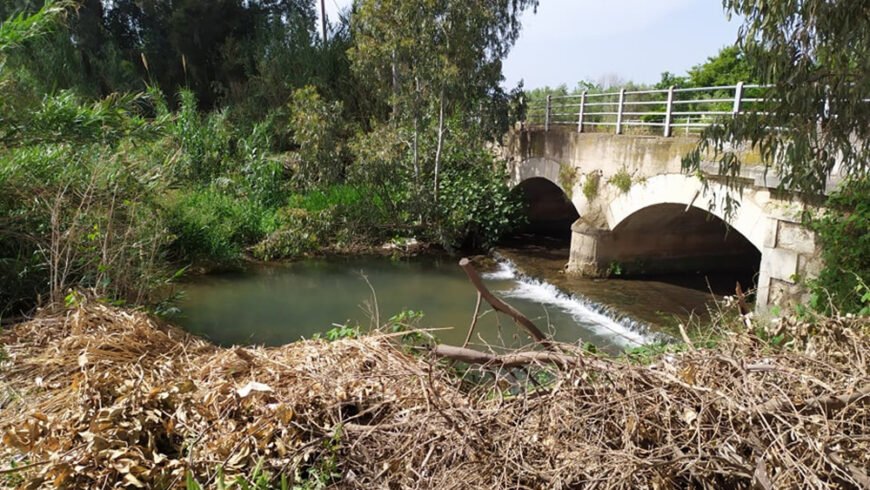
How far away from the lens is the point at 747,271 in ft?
41.1

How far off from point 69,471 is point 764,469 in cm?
244

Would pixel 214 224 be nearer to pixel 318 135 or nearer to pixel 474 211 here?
pixel 318 135

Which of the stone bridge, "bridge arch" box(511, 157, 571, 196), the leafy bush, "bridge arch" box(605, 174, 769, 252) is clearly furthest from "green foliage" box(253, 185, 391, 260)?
the leafy bush

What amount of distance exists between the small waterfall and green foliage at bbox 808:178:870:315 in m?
2.36

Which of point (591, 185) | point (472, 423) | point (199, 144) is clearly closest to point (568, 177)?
point (591, 185)

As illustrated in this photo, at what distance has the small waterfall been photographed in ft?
29.5

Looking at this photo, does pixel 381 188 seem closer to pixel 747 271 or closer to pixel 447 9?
pixel 447 9

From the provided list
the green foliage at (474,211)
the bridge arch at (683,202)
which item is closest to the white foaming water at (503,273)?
the green foliage at (474,211)

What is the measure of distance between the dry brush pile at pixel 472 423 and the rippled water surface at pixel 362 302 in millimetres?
5120

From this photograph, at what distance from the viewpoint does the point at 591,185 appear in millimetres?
12039

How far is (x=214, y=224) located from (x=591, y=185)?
7.00 m

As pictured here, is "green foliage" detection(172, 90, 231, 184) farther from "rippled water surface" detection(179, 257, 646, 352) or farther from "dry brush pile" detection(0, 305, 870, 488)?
"dry brush pile" detection(0, 305, 870, 488)

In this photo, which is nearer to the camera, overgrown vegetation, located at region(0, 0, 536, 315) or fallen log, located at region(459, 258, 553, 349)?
fallen log, located at region(459, 258, 553, 349)

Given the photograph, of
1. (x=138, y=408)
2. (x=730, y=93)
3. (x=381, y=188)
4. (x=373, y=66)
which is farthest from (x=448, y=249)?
(x=138, y=408)
